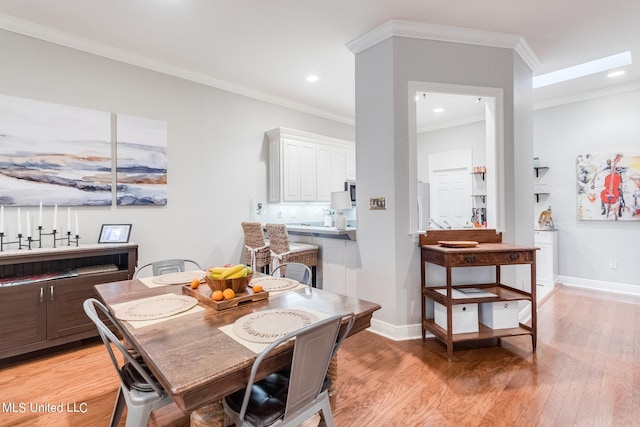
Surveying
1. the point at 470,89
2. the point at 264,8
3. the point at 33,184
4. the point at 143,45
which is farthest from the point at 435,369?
the point at 143,45

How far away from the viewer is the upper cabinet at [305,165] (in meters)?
4.54

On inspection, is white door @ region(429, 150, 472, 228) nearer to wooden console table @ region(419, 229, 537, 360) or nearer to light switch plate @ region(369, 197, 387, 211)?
wooden console table @ region(419, 229, 537, 360)

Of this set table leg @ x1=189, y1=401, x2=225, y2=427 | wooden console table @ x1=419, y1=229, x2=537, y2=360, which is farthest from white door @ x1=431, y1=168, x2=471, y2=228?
table leg @ x1=189, y1=401, x2=225, y2=427

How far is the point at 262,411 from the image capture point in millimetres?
1229

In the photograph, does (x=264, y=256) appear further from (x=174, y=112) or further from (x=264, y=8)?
(x=264, y=8)

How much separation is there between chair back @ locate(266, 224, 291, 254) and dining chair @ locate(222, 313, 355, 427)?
218 cm

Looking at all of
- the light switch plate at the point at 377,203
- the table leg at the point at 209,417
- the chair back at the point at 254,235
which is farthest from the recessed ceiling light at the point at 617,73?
the table leg at the point at 209,417

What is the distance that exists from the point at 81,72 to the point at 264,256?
8.58 feet

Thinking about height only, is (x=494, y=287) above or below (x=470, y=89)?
below

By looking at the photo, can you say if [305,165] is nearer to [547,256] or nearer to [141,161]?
[141,161]

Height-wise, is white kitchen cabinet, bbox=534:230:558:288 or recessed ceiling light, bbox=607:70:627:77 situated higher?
recessed ceiling light, bbox=607:70:627:77

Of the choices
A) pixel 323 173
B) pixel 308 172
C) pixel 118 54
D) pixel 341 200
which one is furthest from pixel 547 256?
pixel 118 54

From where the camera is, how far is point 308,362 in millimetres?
1175
